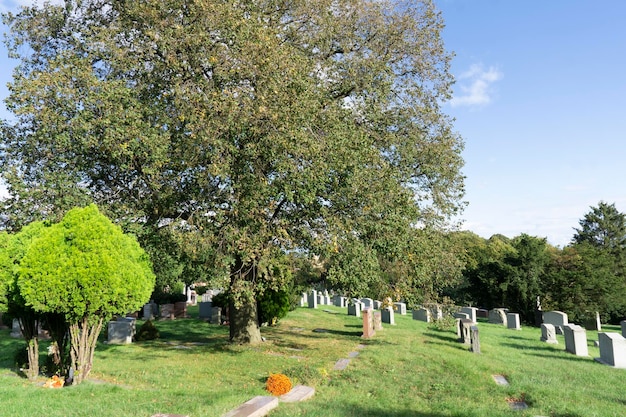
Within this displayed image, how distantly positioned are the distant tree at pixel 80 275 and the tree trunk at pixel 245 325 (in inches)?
246

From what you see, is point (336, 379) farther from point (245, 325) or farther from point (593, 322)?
point (593, 322)

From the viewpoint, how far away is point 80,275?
8.87 metres

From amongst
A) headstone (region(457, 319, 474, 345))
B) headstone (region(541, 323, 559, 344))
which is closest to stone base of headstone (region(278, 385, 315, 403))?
headstone (region(457, 319, 474, 345))

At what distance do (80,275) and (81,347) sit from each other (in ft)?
6.57

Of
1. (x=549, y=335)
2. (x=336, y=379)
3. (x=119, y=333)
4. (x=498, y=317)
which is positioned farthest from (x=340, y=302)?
(x=336, y=379)

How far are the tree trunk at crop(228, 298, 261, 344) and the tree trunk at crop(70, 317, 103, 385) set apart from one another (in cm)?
612

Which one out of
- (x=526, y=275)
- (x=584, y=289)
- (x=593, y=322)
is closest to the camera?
(x=593, y=322)

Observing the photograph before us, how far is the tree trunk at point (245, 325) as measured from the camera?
51.1ft

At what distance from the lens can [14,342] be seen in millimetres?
16125

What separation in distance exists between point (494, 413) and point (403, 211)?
21.2 ft

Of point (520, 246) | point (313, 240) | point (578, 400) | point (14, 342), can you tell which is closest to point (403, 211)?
point (313, 240)

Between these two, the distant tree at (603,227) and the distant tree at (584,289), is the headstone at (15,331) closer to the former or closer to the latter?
the distant tree at (584,289)

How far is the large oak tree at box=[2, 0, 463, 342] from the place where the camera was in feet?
37.7

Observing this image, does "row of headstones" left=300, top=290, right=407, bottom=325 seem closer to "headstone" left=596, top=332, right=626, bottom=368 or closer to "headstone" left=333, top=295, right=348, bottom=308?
"headstone" left=333, top=295, right=348, bottom=308
